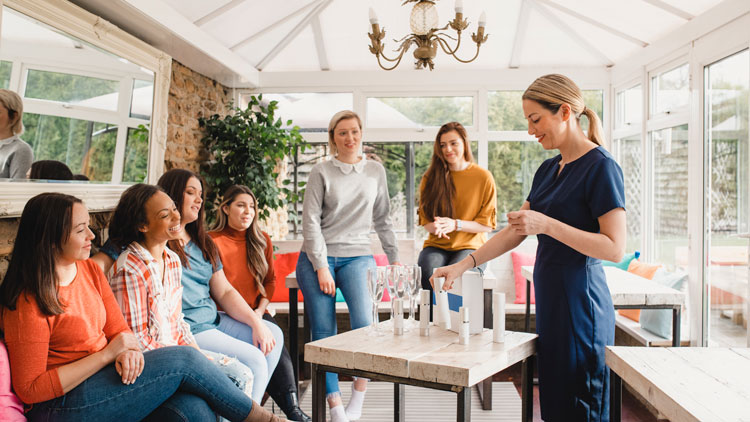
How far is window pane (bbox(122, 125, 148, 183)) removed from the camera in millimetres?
3348

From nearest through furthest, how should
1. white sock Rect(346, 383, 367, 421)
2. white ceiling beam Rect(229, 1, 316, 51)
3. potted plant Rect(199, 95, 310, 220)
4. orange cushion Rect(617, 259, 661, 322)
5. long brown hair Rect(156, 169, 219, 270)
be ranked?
long brown hair Rect(156, 169, 219, 270), white sock Rect(346, 383, 367, 421), orange cushion Rect(617, 259, 661, 322), white ceiling beam Rect(229, 1, 316, 51), potted plant Rect(199, 95, 310, 220)

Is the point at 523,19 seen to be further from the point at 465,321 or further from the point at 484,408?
the point at 465,321

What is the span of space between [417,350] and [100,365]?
1018mm

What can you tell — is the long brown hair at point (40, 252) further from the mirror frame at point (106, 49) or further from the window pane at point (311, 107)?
the window pane at point (311, 107)

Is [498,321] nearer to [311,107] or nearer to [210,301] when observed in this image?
[210,301]

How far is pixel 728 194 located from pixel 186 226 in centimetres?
283

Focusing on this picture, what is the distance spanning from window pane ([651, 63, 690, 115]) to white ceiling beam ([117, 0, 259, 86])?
311cm

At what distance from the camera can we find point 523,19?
4.36 meters

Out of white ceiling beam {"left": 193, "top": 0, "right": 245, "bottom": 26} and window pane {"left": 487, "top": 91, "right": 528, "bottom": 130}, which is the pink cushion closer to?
window pane {"left": 487, "top": 91, "right": 528, "bottom": 130}

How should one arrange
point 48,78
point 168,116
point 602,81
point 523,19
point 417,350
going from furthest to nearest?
1. point 602,81
2. point 523,19
3. point 168,116
4. point 48,78
5. point 417,350

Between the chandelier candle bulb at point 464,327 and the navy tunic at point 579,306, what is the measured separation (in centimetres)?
25

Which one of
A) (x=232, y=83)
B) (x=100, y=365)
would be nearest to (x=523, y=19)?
(x=232, y=83)

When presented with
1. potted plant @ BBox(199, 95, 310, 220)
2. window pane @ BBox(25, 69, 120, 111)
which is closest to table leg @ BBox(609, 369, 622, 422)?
window pane @ BBox(25, 69, 120, 111)

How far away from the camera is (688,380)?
1.19 m
